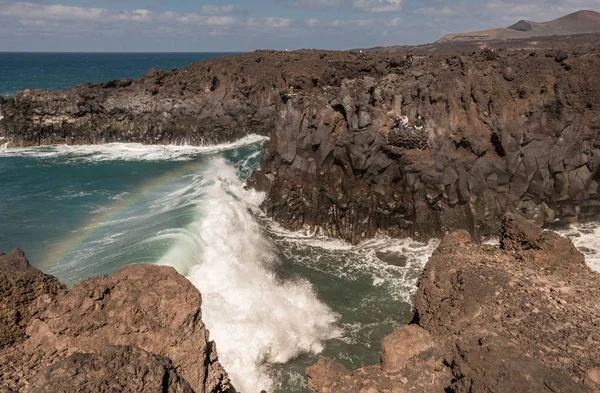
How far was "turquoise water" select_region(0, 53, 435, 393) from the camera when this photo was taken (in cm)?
1714

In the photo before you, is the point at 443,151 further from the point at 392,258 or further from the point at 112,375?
the point at 112,375

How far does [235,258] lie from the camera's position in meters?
22.5

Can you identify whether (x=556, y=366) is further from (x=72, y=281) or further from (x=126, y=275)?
(x=72, y=281)

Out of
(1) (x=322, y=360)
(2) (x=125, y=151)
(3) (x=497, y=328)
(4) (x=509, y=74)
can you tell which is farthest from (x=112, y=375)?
(2) (x=125, y=151)

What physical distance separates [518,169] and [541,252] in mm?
18188

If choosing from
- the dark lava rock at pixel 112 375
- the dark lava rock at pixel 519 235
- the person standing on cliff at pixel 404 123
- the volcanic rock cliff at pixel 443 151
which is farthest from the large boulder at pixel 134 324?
the person standing on cliff at pixel 404 123

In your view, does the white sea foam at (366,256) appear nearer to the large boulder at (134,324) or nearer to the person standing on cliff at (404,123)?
the person standing on cliff at (404,123)

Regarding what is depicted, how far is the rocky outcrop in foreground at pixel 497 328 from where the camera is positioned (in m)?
6.66

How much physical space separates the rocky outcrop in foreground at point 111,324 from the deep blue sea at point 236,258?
8.59 meters

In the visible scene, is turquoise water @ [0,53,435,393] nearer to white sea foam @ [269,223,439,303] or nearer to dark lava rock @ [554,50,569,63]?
white sea foam @ [269,223,439,303]

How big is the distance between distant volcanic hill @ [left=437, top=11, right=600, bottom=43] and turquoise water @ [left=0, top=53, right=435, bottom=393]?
93.7 m

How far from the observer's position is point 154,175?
3853 centimetres

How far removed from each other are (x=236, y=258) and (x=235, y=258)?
0.07 meters

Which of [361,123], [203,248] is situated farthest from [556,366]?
[361,123]
